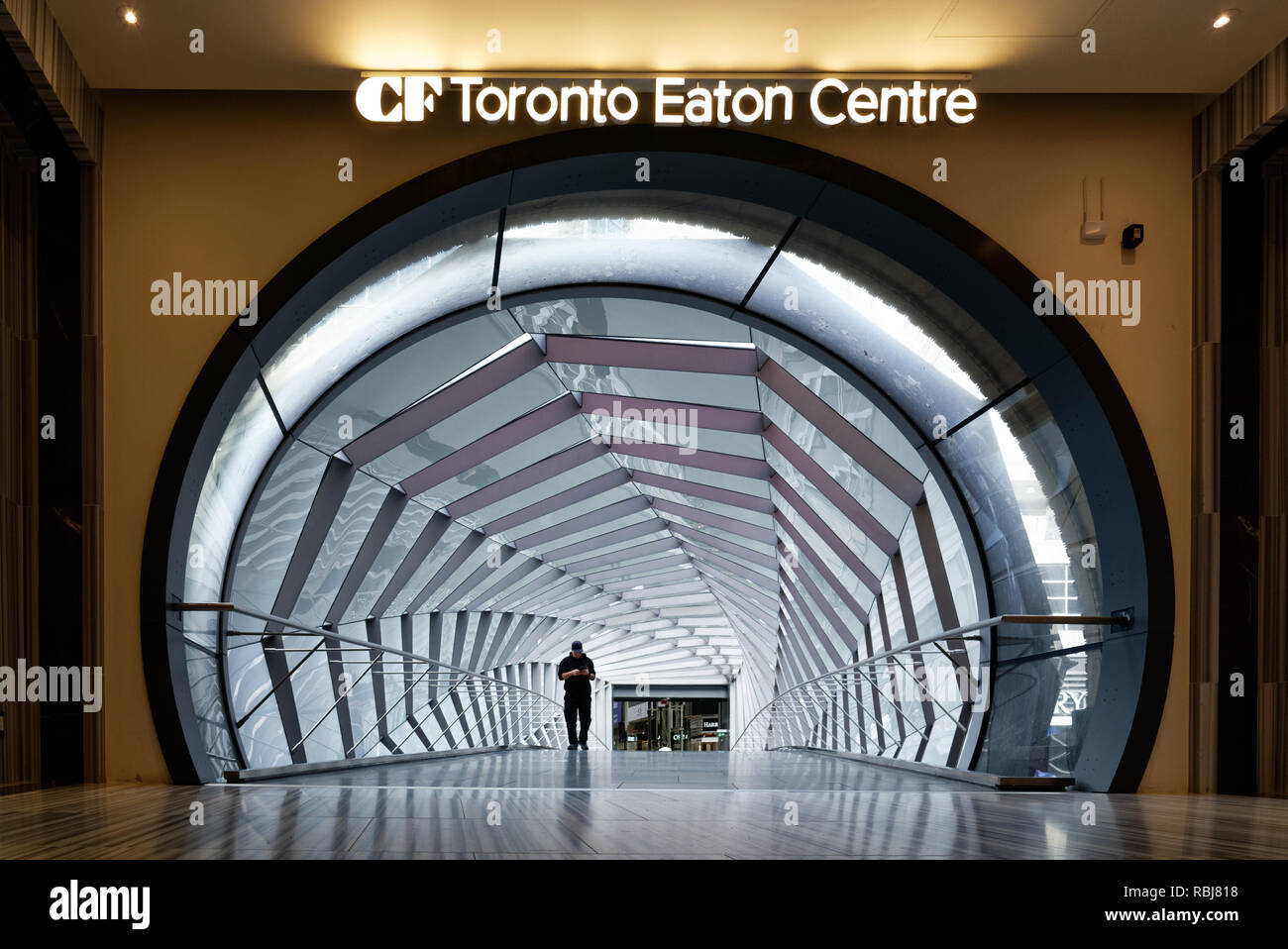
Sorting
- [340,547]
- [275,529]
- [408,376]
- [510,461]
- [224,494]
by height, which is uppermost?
[408,376]

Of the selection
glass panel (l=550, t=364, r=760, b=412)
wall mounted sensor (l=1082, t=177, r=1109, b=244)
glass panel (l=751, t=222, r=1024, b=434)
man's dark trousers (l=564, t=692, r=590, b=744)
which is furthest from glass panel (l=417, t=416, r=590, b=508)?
wall mounted sensor (l=1082, t=177, r=1109, b=244)

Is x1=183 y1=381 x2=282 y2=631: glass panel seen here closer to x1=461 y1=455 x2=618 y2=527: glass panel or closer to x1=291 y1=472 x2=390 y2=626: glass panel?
x1=291 y1=472 x2=390 y2=626: glass panel

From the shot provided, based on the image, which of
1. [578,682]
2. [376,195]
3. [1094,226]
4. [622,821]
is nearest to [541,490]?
[578,682]

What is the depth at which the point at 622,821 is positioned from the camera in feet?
13.3

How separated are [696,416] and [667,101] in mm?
7408

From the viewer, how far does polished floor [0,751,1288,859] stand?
3170mm

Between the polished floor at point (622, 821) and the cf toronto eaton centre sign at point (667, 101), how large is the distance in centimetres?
385

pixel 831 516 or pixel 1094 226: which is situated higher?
pixel 1094 226

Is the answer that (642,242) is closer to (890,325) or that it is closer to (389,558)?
(890,325)

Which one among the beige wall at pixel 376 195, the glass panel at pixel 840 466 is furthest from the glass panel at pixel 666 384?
the beige wall at pixel 376 195

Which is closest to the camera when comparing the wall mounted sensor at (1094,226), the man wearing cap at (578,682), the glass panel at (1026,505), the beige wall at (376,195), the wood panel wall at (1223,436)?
the wood panel wall at (1223,436)

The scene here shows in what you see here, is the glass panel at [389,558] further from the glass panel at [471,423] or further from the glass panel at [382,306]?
the glass panel at [382,306]

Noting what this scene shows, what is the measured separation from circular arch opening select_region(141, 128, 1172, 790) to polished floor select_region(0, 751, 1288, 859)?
118 centimetres

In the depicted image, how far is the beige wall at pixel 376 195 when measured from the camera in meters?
6.63
